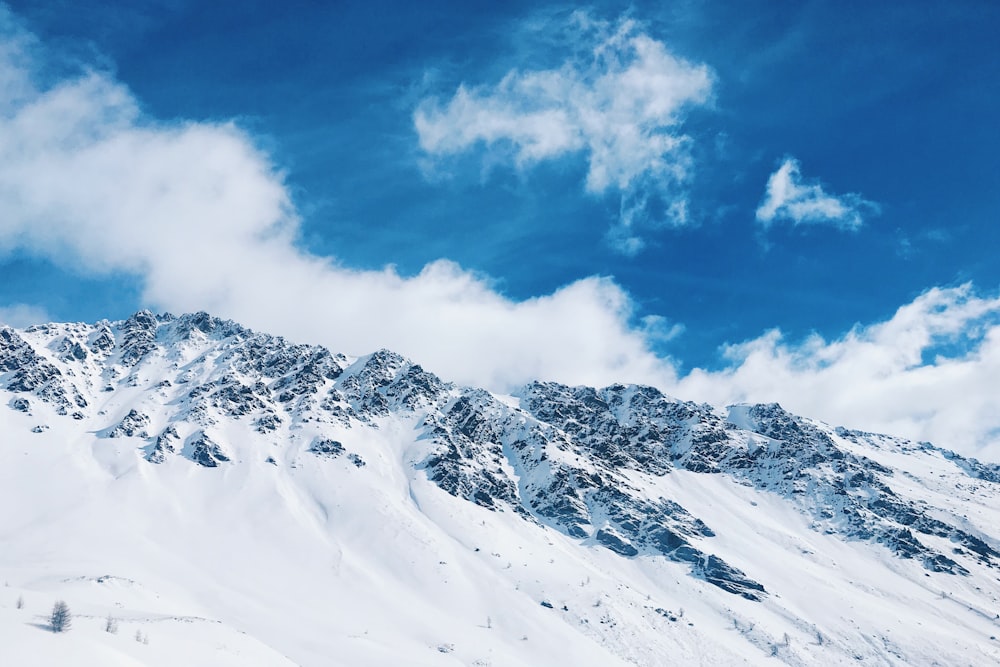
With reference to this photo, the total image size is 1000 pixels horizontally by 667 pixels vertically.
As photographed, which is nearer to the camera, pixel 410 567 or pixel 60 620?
pixel 60 620

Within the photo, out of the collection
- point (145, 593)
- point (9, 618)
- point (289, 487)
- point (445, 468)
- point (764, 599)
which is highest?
point (445, 468)

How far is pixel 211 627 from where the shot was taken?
6894cm

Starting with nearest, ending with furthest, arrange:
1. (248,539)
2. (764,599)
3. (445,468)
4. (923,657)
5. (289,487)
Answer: (923,657), (248,539), (764,599), (289,487), (445,468)

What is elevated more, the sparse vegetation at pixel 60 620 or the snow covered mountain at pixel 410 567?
the snow covered mountain at pixel 410 567

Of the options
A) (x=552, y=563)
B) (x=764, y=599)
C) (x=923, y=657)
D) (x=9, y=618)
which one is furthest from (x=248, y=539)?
(x=923, y=657)

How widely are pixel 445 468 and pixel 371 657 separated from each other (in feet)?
303

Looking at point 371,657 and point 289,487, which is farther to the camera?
point 289,487

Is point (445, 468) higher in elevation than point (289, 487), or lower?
higher

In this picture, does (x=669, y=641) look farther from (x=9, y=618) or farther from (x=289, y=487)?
(x=9, y=618)

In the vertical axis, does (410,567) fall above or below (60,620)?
above

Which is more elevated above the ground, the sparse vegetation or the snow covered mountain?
the snow covered mountain

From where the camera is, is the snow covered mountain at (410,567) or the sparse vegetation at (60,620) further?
the snow covered mountain at (410,567)

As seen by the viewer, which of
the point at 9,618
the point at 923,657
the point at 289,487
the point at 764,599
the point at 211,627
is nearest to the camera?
the point at 9,618

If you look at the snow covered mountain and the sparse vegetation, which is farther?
the snow covered mountain
